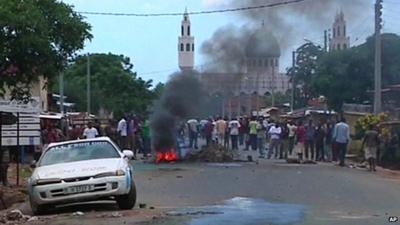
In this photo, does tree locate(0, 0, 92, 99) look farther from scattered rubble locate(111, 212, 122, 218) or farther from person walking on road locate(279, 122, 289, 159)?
person walking on road locate(279, 122, 289, 159)

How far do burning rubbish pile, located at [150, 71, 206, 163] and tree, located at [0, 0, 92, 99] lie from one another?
14634 mm

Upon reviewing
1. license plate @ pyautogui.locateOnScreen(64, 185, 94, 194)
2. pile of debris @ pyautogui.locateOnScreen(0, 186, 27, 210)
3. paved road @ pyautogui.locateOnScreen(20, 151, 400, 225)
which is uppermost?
license plate @ pyautogui.locateOnScreen(64, 185, 94, 194)

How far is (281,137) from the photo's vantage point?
34.0 m

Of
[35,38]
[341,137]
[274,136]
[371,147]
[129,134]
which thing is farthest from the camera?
[129,134]

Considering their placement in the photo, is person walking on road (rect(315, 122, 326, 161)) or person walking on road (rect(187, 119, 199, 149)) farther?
person walking on road (rect(187, 119, 199, 149))

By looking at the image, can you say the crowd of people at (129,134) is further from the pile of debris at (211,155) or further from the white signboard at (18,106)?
the white signboard at (18,106)

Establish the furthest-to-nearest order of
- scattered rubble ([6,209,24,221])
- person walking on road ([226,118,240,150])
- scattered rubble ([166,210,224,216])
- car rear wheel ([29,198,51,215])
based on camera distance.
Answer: person walking on road ([226,118,240,150]) < car rear wheel ([29,198,51,215]) < scattered rubble ([6,209,24,221]) < scattered rubble ([166,210,224,216])

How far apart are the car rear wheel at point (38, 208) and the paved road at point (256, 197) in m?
0.42

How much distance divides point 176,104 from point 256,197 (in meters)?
18.3

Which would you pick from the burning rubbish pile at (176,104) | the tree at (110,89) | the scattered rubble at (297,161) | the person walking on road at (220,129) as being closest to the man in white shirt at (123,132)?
the burning rubbish pile at (176,104)

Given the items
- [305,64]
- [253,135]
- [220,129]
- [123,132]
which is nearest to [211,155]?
[123,132]

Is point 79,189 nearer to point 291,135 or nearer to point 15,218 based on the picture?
point 15,218

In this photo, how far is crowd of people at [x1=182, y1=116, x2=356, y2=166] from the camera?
102ft

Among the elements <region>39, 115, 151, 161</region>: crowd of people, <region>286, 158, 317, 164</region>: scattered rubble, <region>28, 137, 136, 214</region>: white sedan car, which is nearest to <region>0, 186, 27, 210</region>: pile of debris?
<region>28, 137, 136, 214</region>: white sedan car
